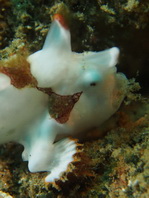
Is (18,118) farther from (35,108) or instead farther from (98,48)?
(98,48)

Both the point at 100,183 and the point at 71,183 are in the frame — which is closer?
the point at 100,183

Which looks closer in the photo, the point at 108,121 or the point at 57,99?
the point at 57,99

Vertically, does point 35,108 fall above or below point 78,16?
below

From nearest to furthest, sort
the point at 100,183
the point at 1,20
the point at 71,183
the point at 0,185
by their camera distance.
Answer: the point at 100,183 → the point at 71,183 → the point at 0,185 → the point at 1,20

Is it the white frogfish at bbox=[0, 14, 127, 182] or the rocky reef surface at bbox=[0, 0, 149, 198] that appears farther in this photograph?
the white frogfish at bbox=[0, 14, 127, 182]

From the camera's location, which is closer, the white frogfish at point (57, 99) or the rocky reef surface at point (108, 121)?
the rocky reef surface at point (108, 121)

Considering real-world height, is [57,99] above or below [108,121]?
above

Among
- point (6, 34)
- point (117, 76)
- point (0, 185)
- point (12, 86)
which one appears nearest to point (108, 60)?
point (117, 76)

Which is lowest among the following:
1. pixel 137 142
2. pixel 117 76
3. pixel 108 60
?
pixel 137 142
